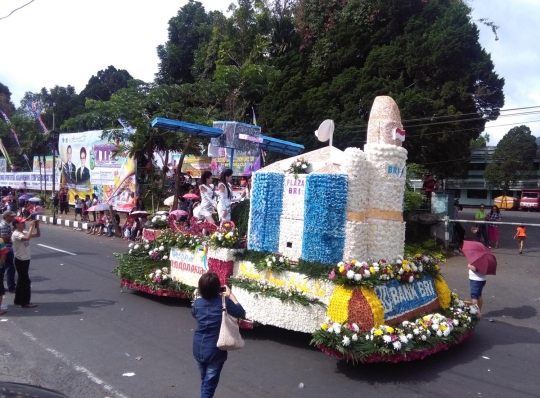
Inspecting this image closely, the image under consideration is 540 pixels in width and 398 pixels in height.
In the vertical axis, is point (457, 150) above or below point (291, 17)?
below

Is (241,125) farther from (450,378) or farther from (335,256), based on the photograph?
(450,378)

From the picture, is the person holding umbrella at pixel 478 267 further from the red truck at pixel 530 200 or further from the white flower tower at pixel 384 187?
the red truck at pixel 530 200

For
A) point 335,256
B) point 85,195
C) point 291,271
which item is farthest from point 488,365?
point 85,195

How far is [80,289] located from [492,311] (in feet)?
26.4

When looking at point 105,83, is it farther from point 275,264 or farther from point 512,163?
point 275,264

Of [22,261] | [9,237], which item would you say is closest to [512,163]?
[9,237]

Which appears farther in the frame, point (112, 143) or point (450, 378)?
point (112, 143)

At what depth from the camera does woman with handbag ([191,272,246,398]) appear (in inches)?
163

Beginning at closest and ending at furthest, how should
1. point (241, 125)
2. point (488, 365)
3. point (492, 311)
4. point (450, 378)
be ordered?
point (450, 378)
point (488, 365)
point (492, 311)
point (241, 125)

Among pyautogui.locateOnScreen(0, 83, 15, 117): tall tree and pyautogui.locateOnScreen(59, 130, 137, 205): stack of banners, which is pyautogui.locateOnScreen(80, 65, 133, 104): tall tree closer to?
pyautogui.locateOnScreen(0, 83, 15, 117): tall tree

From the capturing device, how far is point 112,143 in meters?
23.7

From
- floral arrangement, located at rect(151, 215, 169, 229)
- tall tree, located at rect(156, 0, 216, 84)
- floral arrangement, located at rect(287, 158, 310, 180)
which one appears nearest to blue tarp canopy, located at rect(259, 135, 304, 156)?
floral arrangement, located at rect(151, 215, 169, 229)

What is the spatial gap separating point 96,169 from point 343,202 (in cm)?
2231

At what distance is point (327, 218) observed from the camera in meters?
6.24
